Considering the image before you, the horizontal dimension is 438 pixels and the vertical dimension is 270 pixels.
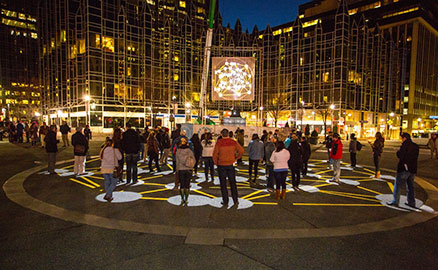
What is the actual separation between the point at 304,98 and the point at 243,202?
4864 cm

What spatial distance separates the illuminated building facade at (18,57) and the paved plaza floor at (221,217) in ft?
371

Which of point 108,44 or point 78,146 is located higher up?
point 108,44

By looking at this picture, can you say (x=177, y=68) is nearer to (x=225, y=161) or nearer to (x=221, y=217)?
(x=225, y=161)

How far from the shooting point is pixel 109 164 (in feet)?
23.1

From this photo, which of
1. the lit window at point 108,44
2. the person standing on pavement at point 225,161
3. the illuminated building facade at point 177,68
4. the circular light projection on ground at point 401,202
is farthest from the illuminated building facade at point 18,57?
the circular light projection on ground at point 401,202

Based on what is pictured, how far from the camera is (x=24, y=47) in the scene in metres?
104

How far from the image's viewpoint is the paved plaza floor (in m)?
4.51

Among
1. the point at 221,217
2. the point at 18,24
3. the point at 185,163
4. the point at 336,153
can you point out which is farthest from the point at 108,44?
the point at 18,24

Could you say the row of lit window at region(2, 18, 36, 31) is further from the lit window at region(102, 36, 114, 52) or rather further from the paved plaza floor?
the paved plaza floor

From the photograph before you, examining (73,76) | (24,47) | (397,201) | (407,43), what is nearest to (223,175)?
(397,201)

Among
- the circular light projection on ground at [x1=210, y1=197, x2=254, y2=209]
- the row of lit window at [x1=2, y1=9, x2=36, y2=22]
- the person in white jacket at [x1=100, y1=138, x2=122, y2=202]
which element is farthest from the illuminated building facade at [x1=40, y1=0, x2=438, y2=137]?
the row of lit window at [x1=2, y1=9, x2=36, y2=22]

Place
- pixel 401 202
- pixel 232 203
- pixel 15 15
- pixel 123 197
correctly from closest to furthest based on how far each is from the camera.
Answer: pixel 232 203 < pixel 401 202 < pixel 123 197 < pixel 15 15

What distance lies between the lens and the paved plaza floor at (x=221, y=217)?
4508 millimetres

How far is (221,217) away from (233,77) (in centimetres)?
1259
